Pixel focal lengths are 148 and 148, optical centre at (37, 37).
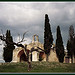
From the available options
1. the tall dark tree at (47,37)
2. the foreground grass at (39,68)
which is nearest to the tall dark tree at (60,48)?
the tall dark tree at (47,37)

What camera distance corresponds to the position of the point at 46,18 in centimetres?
3362

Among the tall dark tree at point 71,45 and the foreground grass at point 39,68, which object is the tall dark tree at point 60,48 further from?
the foreground grass at point 39,68

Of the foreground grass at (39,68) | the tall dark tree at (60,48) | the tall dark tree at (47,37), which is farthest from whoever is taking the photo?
the tall dark tree at (60,48)

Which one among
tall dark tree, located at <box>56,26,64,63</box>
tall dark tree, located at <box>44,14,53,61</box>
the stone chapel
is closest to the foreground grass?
tall dark tree, located at <box>56,26,64,63</box>

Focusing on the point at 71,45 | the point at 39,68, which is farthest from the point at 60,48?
the point at 39,68

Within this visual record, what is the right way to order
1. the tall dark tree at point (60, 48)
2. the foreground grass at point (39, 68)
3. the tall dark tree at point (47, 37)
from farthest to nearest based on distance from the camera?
the tall dark tree at point (60, 48)
the tall dark tree at point (47, 37)
the foreground grass at point (39, 68)

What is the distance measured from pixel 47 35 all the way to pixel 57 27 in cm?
356

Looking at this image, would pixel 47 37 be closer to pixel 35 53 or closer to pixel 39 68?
pixel 35 53

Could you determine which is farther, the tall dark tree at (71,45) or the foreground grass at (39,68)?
the tall dark tree at (71,45)

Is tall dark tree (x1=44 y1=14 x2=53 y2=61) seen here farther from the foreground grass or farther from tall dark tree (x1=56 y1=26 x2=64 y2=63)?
the foreground grass

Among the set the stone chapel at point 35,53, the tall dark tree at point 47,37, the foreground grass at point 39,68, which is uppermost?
the tall dark tree at point 47,37

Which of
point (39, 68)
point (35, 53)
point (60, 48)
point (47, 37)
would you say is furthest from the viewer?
point (35, 53)

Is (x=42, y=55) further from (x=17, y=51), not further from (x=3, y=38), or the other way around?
(x=3, y=38)

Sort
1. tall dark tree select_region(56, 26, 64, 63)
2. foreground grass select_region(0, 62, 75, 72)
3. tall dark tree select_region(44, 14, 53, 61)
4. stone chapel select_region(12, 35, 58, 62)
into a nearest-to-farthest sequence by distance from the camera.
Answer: foreground grass select_region(0, 62, 75, 72) → tall dark tree select_region(44, 14, 53, 61) → tall dark tree select_region(56, 26, 64, 63) → stone chapel select_region(12, 35, 58, 62)
